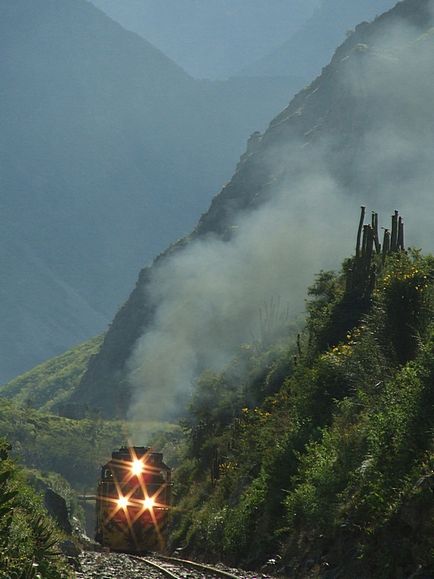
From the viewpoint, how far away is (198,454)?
60094 mm

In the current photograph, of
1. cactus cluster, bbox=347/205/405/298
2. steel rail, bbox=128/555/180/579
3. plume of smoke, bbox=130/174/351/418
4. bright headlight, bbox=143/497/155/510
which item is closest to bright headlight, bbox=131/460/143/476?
bright headlight, bbox=143/497/155/510

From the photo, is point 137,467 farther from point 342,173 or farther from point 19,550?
point 342,173

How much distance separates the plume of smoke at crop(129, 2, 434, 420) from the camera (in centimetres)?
13200

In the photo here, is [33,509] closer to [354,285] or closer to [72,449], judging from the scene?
[354,285]

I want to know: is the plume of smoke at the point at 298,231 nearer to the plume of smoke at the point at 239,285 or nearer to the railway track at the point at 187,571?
the plume of smoke at the point at 239,285

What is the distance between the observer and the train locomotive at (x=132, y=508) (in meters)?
24.8

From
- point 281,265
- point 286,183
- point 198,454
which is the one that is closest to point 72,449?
point 281,265

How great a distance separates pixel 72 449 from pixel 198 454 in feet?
318

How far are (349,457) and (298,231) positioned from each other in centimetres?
12109

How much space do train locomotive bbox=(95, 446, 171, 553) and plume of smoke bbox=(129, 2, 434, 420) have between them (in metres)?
87.5

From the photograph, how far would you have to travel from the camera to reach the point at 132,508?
81.9ft

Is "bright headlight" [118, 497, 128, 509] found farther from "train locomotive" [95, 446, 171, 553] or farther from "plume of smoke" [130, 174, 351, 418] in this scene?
"plume of smoke" [130, 174, 351, 418]

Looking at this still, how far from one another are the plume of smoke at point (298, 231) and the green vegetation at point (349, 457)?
231 feet

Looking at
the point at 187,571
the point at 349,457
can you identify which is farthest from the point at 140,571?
the point at 349,457
